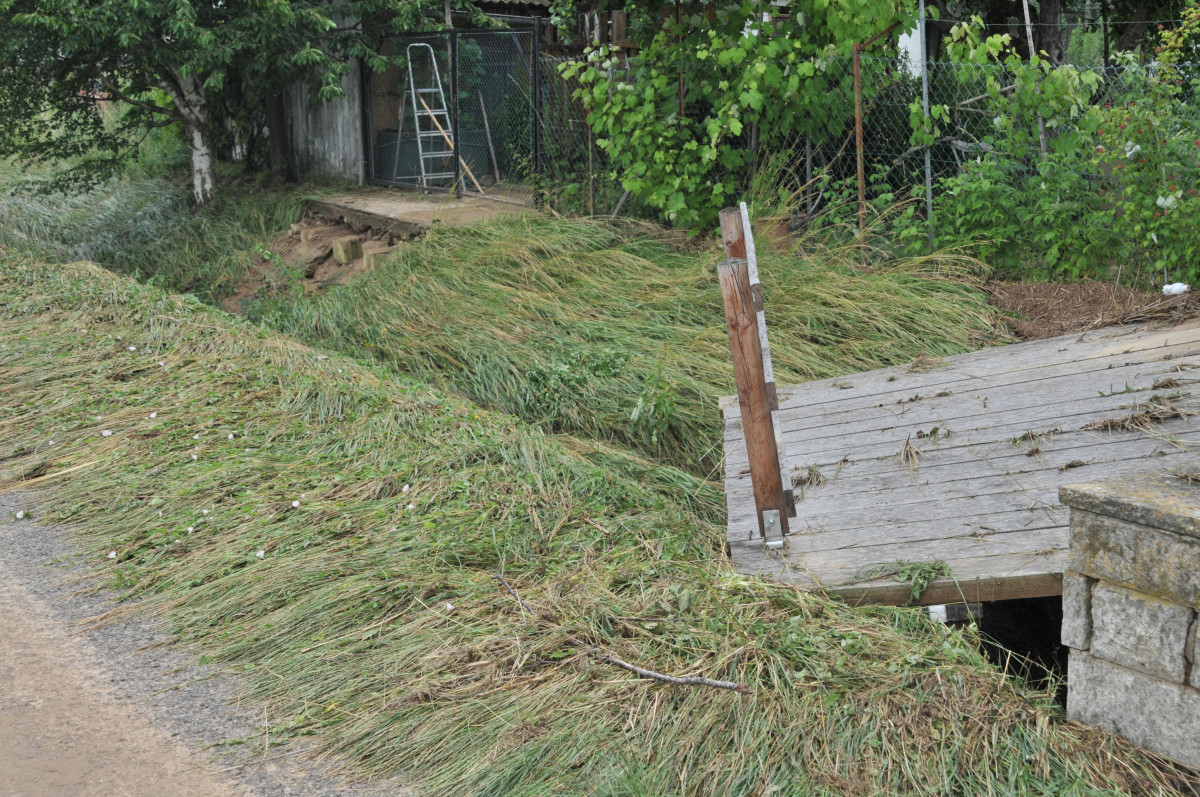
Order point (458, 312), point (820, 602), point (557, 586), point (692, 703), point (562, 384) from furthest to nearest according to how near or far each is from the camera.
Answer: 1. point (458, 312)
2. point (562, 384)
3. point (557, 586)
4. point (820, 602)
5. point (692, 703)

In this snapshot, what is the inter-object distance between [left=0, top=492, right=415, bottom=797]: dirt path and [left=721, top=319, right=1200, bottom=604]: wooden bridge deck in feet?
5.38

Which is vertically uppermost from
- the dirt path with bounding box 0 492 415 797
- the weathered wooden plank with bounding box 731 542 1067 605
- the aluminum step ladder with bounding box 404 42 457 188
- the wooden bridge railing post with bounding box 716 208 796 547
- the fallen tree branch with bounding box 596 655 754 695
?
the aluminum step ladder with bounding box 404 42 457 188

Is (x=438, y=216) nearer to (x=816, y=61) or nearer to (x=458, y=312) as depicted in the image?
(x=458, y=312)

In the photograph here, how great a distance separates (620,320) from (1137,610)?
4.94 metres

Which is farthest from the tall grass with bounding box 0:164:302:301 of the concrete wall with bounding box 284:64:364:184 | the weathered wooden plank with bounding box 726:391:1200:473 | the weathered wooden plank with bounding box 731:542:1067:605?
the weathered wooden plank with bounding box 731:542:1067:605

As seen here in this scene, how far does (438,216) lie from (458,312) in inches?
114

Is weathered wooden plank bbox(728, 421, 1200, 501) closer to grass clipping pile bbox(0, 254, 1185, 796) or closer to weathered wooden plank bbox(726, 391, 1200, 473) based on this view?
weathered wooden plank bbox(726, 391, 1200, 473)

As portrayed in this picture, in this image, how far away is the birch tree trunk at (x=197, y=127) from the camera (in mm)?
12416

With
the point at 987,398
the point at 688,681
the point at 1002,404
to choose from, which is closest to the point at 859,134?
the point at 987,398

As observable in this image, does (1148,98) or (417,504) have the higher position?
(1148,98)

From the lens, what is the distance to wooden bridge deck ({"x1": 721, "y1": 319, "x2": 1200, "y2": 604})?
3402 millimetres

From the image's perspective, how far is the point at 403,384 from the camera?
21.7ft

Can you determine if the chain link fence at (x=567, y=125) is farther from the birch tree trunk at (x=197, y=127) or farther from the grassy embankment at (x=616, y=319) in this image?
the birch tree trunk at (x=197, y=127)

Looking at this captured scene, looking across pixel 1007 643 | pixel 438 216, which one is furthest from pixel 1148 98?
pixel 438 216
